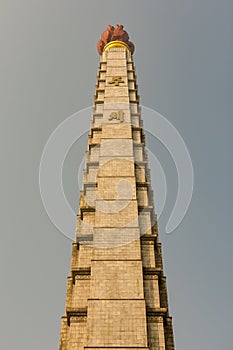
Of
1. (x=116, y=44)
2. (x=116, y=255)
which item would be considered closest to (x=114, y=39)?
(x=116, y=44)

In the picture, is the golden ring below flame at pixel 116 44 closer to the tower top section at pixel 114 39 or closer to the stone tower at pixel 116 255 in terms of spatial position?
the tower top section at pixel 114 39

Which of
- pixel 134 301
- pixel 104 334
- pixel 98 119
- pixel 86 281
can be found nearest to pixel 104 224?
pixel 86 281

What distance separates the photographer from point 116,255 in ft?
58.7

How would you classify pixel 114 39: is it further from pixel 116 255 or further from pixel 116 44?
pixel 116 255

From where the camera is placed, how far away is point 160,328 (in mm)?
15977

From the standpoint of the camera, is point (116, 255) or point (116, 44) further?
point (116, 44)

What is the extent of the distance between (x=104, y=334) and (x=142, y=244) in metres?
5.16

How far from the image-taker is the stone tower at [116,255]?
608 inches

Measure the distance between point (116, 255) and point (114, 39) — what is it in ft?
92.3

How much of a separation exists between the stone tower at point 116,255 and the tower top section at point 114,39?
14298mm

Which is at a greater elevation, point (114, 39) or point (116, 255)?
point (114, 39)

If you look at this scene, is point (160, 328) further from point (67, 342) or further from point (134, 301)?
point (67, 342)

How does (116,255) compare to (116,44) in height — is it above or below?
below

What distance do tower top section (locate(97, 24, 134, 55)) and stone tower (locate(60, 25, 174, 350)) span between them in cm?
1430
